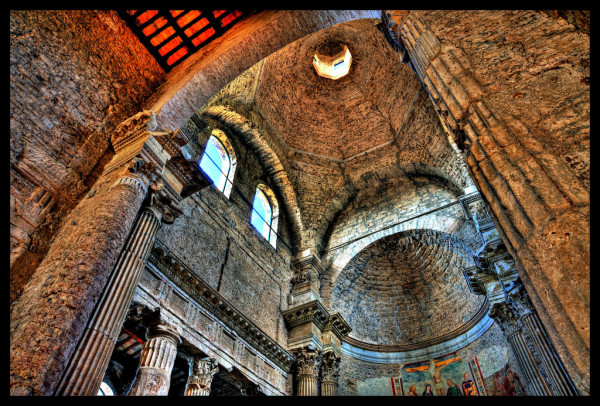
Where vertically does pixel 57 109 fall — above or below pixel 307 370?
above

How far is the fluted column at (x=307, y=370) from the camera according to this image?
8336 mm

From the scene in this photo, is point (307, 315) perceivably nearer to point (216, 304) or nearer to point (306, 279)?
point (306, 279)

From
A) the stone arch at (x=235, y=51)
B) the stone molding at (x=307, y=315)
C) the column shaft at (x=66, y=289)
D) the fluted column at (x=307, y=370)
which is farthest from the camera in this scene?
the stone molding at (x=307, y=315)

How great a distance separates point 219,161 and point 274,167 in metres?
2.27

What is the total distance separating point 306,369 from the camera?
8680 millimetres

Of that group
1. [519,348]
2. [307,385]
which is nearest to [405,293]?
[307,385]

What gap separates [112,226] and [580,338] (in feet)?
12.2

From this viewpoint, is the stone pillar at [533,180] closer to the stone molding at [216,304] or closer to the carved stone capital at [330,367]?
the stone molding at [216,304]

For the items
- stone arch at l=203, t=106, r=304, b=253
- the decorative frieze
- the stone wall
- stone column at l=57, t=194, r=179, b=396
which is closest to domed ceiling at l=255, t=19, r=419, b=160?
stone arch at l=203, t=106, r=304, b=253

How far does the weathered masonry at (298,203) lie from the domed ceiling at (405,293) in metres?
0.07

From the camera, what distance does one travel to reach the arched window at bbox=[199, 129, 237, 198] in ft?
30.7

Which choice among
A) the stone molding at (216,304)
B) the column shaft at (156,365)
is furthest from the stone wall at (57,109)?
the column shaft at (156,365)

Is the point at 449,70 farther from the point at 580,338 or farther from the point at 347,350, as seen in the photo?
the point at 347,350

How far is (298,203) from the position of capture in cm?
1195
